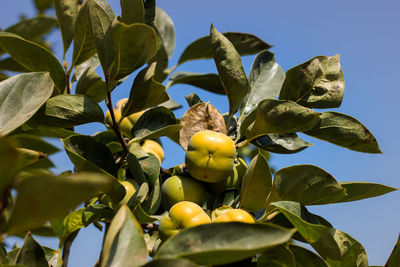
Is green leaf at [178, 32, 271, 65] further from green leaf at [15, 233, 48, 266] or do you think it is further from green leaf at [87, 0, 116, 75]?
green leaf at [15, 233, 48, 266]

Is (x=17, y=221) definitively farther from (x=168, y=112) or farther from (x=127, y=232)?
(x=168, y=112)

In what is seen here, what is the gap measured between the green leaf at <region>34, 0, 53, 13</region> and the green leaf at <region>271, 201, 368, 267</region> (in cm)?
215

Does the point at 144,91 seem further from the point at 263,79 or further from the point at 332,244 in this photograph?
the point at 332,244

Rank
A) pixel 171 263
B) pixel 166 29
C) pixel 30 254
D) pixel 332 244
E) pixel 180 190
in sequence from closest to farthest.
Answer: pixel 171 263
pixel 30 254
pixel 332 244
pixel 180 190
pixel 166 29

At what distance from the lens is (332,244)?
1080 millimetres

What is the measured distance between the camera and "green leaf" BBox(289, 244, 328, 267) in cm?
110

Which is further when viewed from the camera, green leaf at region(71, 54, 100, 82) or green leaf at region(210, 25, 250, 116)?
green leaf at region(71, 54, 100, 82)

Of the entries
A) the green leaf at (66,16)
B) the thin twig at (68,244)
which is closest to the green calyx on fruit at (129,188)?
the thin twig at (68,244)

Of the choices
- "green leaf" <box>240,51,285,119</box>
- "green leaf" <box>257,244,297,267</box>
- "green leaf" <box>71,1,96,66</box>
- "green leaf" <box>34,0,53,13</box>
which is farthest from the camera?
"green leaf" <box>34,0,53,13</box>

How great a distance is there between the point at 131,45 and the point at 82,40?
0.37m

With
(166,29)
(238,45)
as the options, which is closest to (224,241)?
(238,45)

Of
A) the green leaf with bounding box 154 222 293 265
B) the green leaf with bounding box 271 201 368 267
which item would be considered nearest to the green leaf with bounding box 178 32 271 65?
the green leaf with bounding box 271 201 368 267

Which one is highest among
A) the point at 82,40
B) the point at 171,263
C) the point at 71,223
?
the point at 82,40

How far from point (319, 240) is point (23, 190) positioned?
0.71 metres
